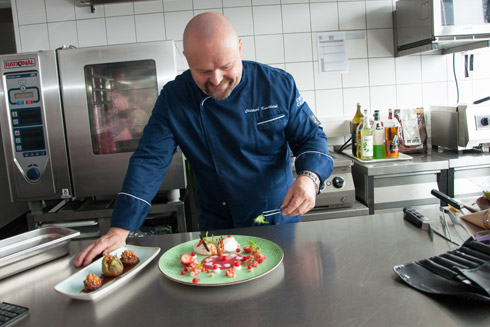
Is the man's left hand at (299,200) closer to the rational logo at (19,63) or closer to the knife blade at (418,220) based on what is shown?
the knife blade at (418,220)

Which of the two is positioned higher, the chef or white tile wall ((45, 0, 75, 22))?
white tile wall ((45, 0, 75, 22))

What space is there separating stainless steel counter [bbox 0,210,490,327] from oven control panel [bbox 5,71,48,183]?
136cm


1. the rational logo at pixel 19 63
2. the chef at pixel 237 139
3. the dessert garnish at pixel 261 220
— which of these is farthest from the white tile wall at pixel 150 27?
the dessert garnish at pixel 261 220

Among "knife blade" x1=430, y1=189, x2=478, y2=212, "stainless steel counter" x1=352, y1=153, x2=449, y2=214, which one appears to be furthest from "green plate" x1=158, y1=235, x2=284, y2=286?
"stainless steel counter" x1=352, y1=153, x2=449, y2=214

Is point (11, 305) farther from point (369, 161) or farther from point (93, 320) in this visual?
point (369, 161)

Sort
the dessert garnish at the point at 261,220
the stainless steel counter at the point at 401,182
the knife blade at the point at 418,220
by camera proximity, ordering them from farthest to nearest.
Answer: the stainless steel counter at the point at 401,182 < the dessert garnish at the point at 261,220 < the knife blade at the point at 418,220

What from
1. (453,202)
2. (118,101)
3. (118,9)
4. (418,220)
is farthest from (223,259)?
(118,9)

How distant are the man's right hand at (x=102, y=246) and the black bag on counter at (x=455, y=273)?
84 centimetres

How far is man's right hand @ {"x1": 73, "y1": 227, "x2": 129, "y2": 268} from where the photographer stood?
123 centimetres

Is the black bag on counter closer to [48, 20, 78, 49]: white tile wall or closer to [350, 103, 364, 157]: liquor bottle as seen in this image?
[350, 103, 364, 157]: liquor bottle

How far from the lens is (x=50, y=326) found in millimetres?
904

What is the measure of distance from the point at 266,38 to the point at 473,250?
2.37 metres

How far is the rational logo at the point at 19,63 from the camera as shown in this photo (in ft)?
7.79

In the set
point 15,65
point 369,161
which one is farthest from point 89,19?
point 369,161
